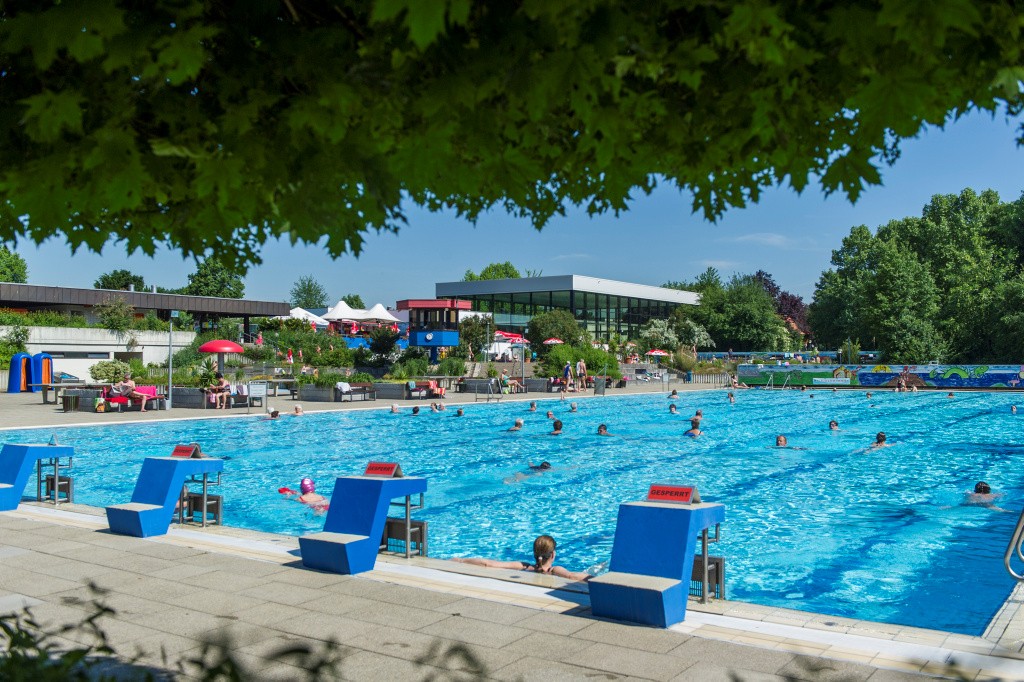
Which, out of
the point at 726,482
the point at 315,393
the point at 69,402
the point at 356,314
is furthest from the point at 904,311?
the point at 69,402

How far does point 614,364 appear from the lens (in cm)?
4831

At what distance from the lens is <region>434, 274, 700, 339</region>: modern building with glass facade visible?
228 feet

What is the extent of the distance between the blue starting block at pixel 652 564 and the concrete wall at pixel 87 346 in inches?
1477

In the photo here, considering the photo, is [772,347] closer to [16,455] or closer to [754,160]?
[16,455]

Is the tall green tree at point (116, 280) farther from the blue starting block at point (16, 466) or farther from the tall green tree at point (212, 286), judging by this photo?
the blue starting block at point (16, 466)

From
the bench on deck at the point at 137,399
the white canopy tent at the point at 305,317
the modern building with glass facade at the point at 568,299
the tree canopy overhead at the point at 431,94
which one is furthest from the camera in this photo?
the modern building with glass facade at the point at 568,299

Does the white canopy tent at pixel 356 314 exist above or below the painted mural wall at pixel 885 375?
above

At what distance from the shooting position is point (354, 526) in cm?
765

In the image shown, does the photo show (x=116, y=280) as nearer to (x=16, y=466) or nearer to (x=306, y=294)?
(x=306, y=294)

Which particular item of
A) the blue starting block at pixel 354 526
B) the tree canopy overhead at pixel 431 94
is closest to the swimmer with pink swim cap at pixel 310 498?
the blue starting block at pixel 354 526

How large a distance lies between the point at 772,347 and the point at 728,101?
6724 cm

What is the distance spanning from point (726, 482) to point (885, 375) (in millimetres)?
31821

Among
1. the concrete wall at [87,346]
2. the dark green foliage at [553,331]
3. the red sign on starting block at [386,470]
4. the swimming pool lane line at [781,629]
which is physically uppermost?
the dark green foliage at [553,331]

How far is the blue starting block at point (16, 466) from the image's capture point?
10.6 m
